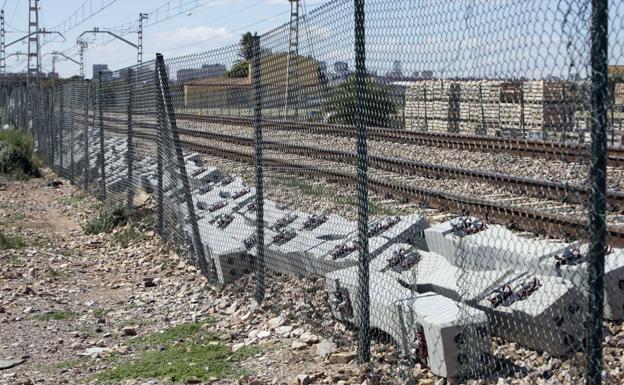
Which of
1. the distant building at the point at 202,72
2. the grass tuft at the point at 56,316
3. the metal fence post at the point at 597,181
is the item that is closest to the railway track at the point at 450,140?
the metal fence post at the point at 597,181

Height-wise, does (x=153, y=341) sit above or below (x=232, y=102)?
below

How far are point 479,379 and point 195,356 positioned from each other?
94.6 inches

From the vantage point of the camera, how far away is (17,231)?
1338 centimetres

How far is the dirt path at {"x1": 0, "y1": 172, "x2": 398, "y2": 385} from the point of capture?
20.3 feet

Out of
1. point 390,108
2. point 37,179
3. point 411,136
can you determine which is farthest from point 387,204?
point 37,179

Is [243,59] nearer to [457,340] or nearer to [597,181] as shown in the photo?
[457,340]

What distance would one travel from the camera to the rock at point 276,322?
6966 millimetres

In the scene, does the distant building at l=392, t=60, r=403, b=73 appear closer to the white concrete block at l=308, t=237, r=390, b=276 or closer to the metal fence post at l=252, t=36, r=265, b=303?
the white concrete block at l=308, t=237, r=390, b=276

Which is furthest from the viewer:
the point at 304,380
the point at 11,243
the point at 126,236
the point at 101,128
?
the point at 101,128

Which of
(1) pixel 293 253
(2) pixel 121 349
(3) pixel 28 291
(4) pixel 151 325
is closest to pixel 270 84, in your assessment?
(1) pixel 293 253

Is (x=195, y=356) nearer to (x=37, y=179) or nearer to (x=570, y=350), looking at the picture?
(x=570, y=350)

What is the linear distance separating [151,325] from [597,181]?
4917 mm

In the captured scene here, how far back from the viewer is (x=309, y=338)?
6.49 m

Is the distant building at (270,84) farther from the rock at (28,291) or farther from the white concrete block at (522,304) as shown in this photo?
the rock at (28,291)
